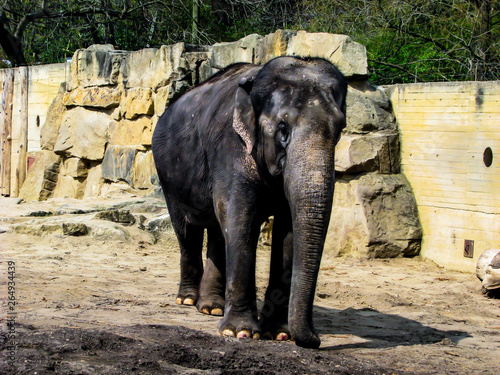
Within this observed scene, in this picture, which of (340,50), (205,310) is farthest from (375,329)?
(340,50)

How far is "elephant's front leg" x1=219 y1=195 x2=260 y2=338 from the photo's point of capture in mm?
4918

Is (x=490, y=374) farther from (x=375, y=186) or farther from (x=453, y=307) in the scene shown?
(x=375, y=186)

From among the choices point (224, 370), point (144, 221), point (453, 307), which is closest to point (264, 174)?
point (224, 370)

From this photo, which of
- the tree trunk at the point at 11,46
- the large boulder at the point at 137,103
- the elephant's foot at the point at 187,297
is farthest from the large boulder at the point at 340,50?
the tree trunk at the point at 11,46

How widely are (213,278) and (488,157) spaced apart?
414 centimetres

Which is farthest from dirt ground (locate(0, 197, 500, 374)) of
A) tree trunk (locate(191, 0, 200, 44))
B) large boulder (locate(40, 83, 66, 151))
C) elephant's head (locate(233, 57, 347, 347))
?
tree trunk (locate(191, 0, 200, 44))

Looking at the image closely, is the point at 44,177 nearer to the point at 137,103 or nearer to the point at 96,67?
the point at 96,67

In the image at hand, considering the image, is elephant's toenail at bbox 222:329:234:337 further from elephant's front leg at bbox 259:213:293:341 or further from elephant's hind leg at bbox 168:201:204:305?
elephant's hind leg at bbox 168:201:204:305

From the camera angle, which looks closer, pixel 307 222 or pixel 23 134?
pixel 307 222

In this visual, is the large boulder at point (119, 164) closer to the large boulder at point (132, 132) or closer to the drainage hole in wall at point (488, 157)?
the large boulder at point (132, 132)

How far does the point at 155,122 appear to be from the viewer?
11234mm

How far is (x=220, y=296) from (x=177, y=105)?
5.99 ft

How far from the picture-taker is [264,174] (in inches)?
193

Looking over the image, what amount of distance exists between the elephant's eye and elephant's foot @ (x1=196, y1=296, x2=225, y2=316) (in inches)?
80.1
